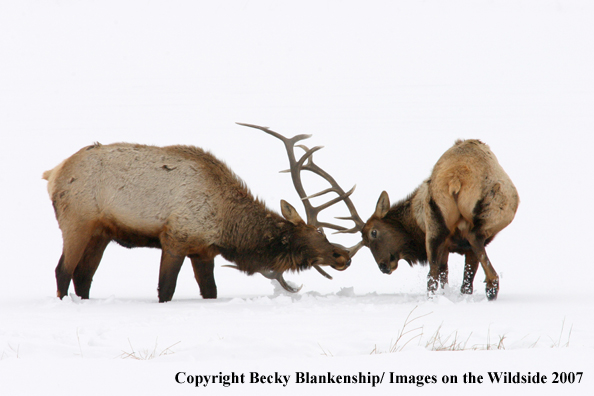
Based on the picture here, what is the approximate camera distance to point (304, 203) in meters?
10.3

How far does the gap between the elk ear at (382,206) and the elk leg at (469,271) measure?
131cm

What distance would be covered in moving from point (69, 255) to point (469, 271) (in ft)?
17.2

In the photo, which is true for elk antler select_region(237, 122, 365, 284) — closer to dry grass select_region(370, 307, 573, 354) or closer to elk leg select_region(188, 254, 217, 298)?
elk leg select_region(188, 254, 217, 298)

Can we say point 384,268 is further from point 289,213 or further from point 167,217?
point 167,217

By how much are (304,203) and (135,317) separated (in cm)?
371

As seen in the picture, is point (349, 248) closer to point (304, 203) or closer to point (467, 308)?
Result: point (304, 203)

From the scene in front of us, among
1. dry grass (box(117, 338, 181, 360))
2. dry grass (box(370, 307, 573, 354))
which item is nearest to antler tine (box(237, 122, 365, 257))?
dry grass (box(370, 307, 573, 354))

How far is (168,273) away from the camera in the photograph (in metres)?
9.15

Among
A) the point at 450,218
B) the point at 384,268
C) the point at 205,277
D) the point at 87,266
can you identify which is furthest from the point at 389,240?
the point at 87,266

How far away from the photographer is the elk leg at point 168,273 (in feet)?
29.9

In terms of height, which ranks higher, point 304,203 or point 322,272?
point 304,203

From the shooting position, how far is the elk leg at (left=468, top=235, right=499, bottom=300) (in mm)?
8484

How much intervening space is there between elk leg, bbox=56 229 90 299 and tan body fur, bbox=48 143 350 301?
0.01 m

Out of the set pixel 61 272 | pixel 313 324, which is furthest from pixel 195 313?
pixel 61 272
